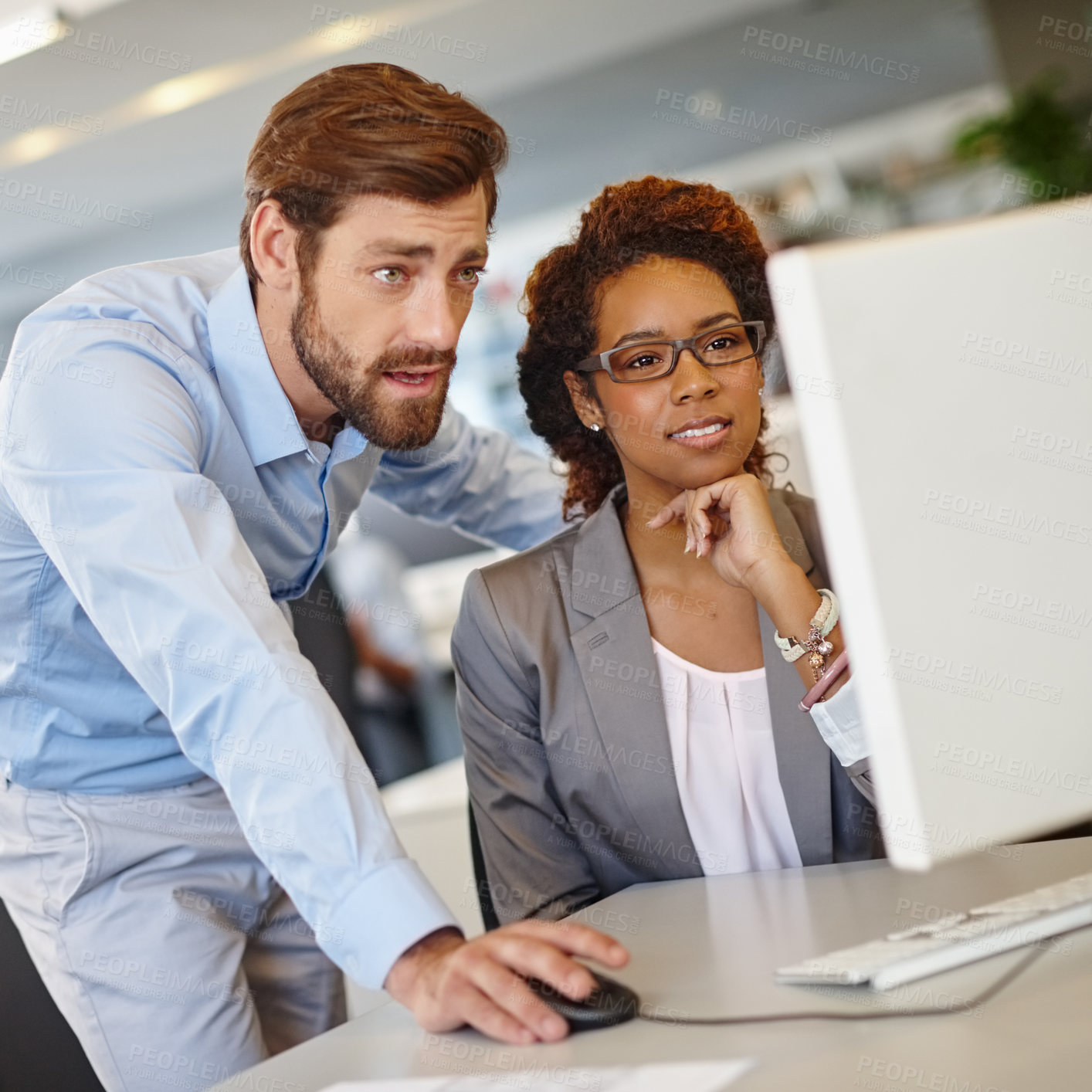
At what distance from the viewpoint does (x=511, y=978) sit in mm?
944

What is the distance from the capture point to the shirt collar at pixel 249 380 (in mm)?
1550

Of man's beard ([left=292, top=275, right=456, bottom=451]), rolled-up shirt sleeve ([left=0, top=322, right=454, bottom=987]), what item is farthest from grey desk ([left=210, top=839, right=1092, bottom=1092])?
man's beard ([left=292, top=275, right=456, bottom=451])

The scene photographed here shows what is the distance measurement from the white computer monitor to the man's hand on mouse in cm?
32

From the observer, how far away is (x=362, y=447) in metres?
1.72

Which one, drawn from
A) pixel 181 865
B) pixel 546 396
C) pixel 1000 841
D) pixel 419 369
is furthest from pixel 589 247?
pixel 1000 841

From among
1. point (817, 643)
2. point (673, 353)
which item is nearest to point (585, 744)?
point (817, 643)

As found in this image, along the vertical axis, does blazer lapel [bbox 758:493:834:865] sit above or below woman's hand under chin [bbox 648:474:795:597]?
below

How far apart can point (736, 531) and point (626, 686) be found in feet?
0.86

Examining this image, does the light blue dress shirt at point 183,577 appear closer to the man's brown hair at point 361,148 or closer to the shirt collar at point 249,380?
the shirt collar at point 249,380

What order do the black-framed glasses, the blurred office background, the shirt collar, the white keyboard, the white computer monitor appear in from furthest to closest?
the blurred office background < the black-framed glasses < the shirt collar < the white keyboard < the white computer monitor

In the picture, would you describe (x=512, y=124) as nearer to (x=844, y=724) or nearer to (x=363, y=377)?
(x=363, y=377)

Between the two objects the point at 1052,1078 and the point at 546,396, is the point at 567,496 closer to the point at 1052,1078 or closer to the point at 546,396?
the point at 546,396

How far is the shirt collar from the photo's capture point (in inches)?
61.0

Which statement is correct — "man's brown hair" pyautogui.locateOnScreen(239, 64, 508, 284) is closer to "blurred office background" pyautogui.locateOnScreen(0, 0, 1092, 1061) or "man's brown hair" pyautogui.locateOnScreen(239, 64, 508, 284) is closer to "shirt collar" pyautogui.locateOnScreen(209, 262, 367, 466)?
"shirt collar" pyautogui.locateOnScreen(209, 262, 367, 466)
